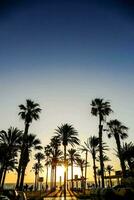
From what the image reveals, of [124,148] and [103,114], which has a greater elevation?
[103,114]

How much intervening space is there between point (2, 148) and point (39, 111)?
376 inches

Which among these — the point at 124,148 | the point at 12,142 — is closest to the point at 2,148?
the point at 12,142

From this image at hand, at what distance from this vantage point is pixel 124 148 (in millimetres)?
47406

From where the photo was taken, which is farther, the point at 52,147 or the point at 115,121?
the point at 52,147

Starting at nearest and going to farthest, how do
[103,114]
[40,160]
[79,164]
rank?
[103,114], [79,164], [40,160]

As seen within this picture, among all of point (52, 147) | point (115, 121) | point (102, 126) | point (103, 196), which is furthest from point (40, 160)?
point (103, 196)

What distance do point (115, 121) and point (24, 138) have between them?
2100 centimetres

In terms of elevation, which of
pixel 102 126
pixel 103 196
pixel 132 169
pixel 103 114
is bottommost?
pixel 103 196

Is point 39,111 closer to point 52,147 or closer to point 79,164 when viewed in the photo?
point 52,147

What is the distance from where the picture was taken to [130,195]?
2066cm

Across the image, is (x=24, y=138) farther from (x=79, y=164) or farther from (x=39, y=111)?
(x=79, y=164)

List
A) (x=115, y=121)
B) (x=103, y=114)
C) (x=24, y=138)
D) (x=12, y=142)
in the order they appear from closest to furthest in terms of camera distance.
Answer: (x=24, y=138) < (x=12, y=142) < (x=103, y=114) < (x=115, y=121)

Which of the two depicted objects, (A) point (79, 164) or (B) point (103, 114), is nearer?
(B) point (103, 114)

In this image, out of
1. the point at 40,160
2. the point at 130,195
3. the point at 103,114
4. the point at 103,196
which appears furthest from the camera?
the point at 40,160
